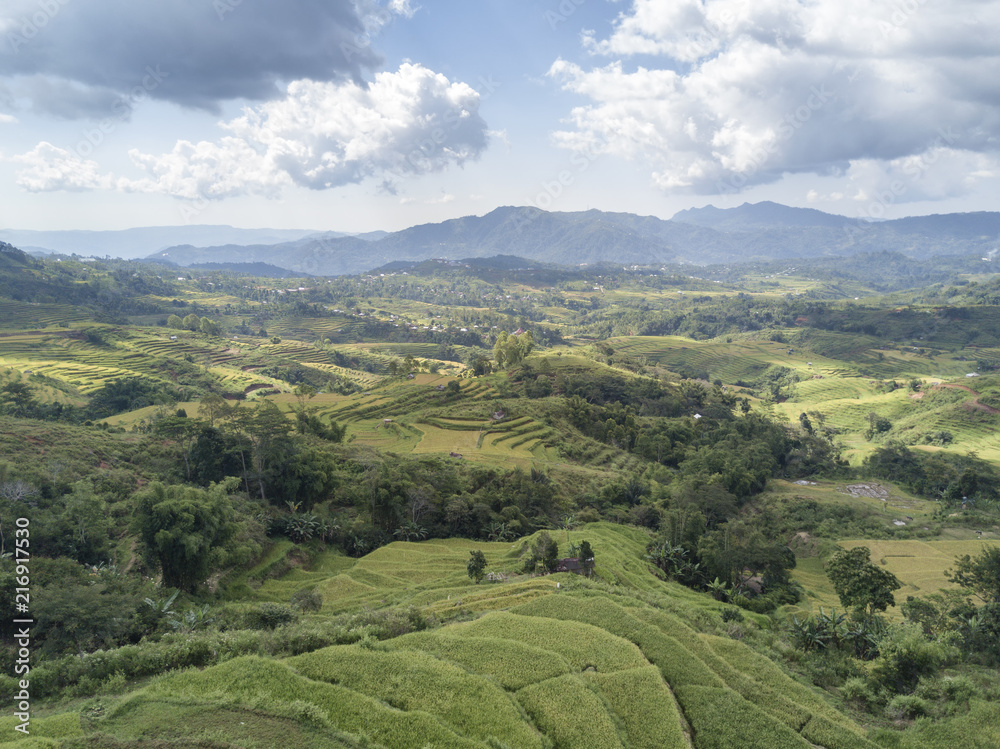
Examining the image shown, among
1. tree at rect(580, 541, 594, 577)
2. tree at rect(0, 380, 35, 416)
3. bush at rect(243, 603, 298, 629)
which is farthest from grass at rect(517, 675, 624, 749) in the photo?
tree at rect(0, 380, 35, 416)

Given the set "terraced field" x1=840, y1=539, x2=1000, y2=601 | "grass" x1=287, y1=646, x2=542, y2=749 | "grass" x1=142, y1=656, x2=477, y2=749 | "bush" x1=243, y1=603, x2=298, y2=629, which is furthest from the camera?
"terraced field" x1=840, y1=539, x2=1000, y2=601

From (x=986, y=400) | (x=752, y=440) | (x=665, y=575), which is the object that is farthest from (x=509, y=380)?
(x=986, y=400)

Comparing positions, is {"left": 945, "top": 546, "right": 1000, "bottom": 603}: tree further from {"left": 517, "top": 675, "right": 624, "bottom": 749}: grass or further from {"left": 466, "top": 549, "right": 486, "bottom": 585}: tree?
{"left": 517, "top": 675, "right": 624, "bottom": 749}: grass

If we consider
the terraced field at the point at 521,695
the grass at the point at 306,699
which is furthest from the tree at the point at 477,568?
the grass at the point at 306,699

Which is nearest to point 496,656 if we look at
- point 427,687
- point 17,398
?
point 427,687

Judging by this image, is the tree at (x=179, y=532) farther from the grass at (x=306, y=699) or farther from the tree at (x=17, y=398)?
the tree at (x=17, y=398)
